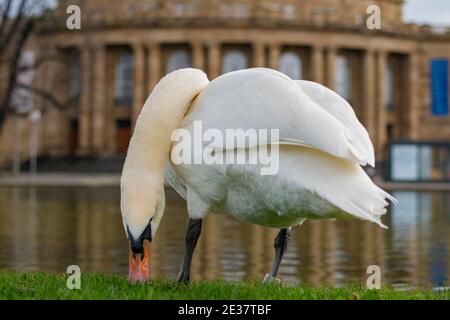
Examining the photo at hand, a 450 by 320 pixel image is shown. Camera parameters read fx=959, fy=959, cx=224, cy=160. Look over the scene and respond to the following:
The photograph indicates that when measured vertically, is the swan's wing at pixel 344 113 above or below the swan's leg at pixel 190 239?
above

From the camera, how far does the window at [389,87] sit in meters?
75.9

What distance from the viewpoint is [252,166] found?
23.1 ft

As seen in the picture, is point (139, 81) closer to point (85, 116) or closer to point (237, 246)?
point (85, 116)

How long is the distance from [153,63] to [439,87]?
22.8 meters

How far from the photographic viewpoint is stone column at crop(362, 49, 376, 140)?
236 ft

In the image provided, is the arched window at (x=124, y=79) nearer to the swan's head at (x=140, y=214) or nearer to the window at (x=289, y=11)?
the window at (x=289, y=11)

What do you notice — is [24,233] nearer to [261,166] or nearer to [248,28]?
[261,166]

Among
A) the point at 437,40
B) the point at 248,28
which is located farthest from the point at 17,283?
the point at 437,40

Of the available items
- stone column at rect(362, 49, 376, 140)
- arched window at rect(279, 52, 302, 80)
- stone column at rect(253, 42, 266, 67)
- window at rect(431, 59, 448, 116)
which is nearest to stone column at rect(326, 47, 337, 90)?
arched window at rect(279, 52, 302, 80)

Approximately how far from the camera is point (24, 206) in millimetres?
30219

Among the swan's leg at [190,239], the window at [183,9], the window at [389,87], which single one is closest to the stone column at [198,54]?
the window at [183,9]

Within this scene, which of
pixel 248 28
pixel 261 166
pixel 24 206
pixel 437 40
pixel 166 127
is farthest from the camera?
pixel 437 40

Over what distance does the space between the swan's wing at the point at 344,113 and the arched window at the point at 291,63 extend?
213 ft

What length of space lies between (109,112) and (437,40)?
86.5ft
